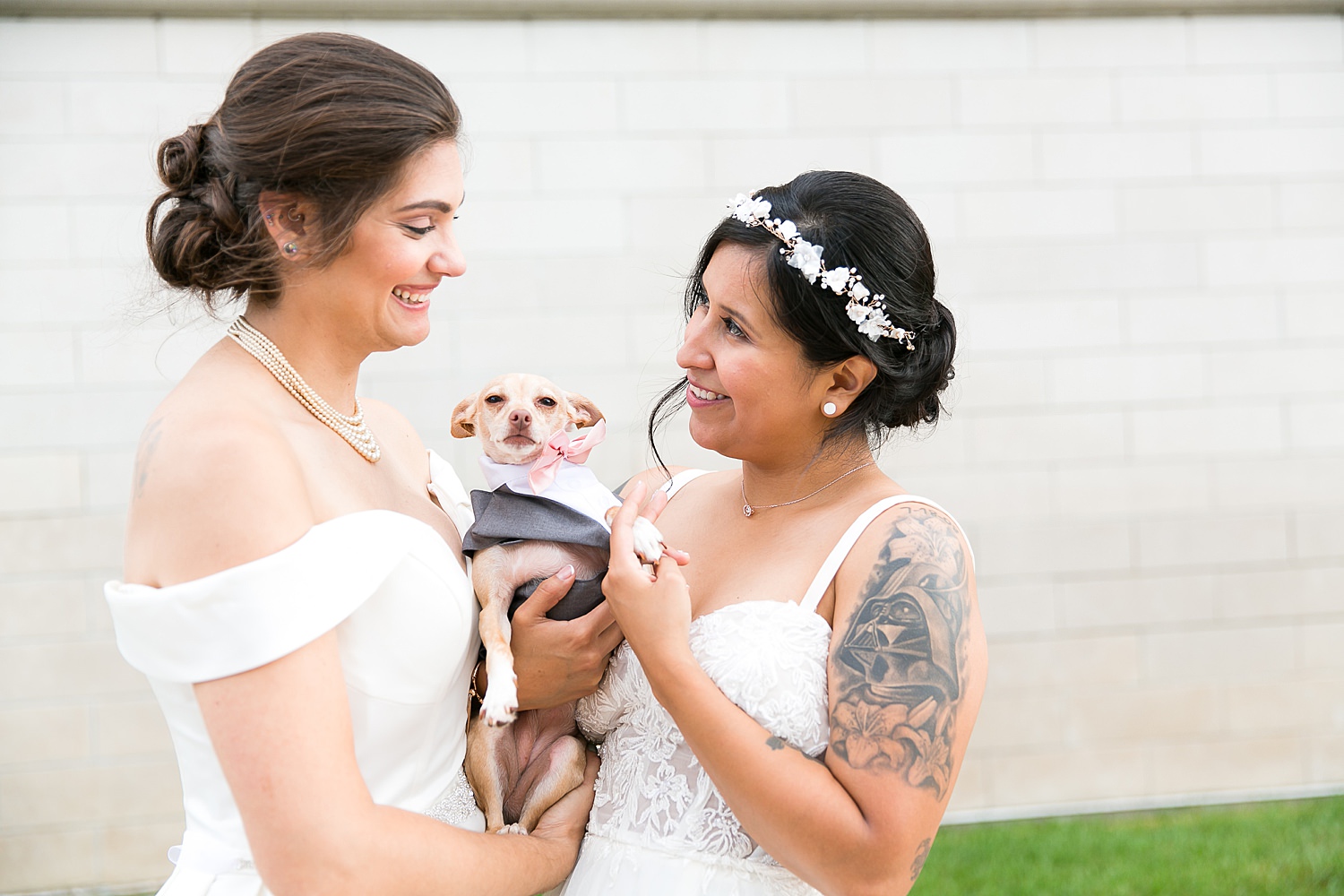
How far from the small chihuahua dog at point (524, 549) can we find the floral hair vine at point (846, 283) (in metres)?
0.53

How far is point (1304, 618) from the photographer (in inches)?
189

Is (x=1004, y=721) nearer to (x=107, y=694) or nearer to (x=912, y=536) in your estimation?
(x=912, y=536)

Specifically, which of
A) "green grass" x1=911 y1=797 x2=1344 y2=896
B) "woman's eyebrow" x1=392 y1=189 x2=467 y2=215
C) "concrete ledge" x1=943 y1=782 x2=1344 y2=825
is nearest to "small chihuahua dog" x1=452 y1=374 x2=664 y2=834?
"woman's eyebrow" x1=392 y1=189 x2=467 y2=215

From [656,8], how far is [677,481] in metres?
2.71

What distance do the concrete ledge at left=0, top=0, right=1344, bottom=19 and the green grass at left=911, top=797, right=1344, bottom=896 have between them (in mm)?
3483

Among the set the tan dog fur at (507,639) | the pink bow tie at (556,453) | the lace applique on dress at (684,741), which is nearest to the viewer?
the lace applique on dress at (684,741)

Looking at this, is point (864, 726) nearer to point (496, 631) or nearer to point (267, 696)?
point (496, 631)

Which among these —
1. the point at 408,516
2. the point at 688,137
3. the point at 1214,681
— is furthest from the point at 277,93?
the point at 1214,681

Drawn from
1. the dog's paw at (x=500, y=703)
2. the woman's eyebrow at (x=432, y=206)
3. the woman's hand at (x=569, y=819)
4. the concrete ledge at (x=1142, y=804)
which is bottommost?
the concrete ledge at (x=1142, y=804)

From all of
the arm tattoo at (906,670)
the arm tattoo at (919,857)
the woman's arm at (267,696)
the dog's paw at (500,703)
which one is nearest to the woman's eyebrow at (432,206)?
the woman's arm at (267,696)

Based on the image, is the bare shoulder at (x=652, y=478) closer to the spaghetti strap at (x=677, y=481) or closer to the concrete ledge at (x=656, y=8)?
the spaghetti strap at (x=677, y=481)

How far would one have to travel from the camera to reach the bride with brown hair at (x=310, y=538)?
1.39 metres

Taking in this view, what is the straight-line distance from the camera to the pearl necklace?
169 cm

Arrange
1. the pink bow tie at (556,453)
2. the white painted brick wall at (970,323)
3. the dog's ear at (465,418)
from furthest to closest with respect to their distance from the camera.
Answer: the white painted brick wall at (970,323) → the dog's ear at (465,418) → the pink bow tie at (556,453)
